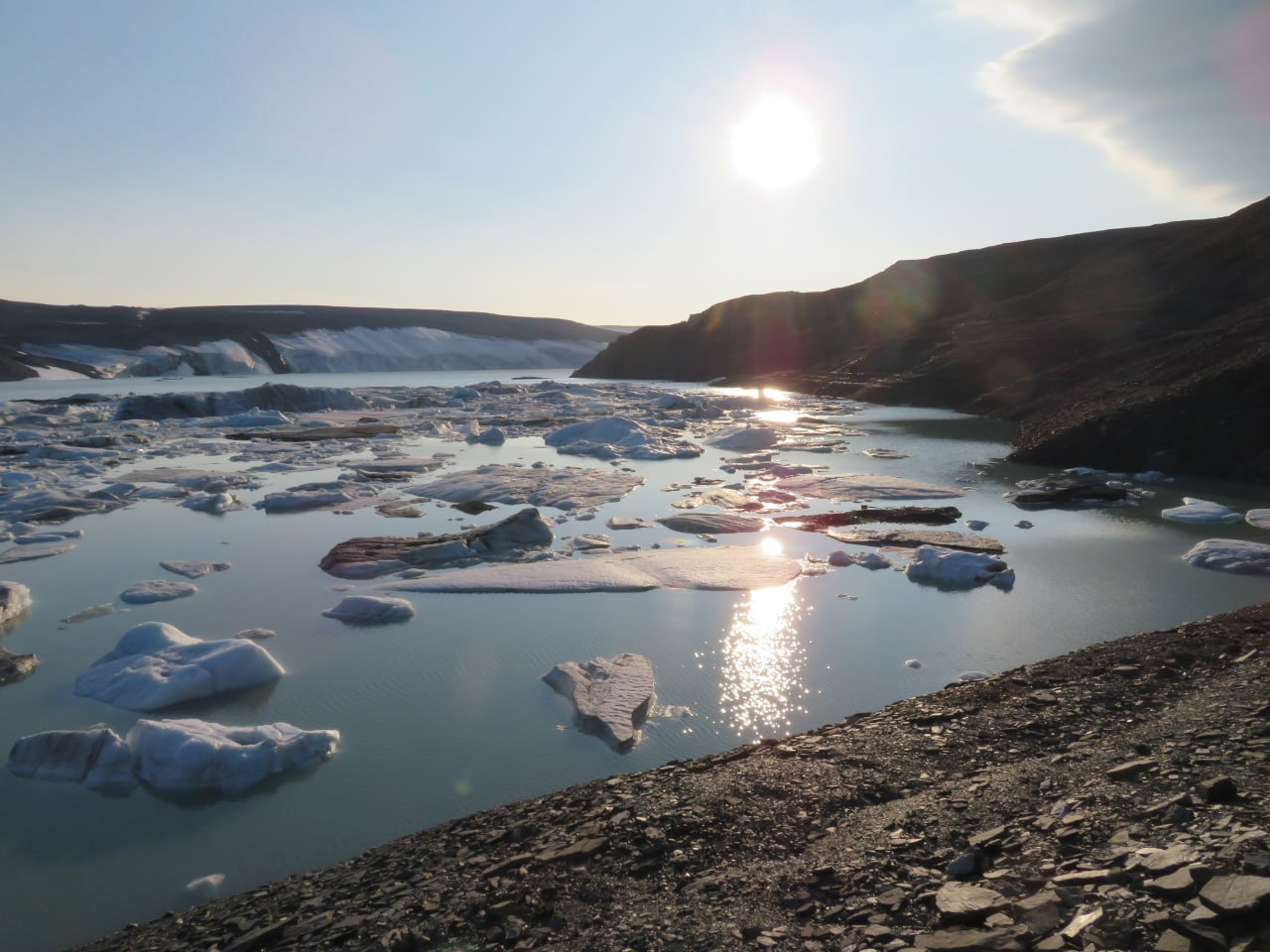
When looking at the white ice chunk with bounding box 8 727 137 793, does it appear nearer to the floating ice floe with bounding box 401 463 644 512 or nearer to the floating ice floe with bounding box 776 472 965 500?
the floating ice floe with bounding box 401 463 644 512

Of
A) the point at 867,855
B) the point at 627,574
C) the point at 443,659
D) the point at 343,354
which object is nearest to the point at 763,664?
the point at 443,659

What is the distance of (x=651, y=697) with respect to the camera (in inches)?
165

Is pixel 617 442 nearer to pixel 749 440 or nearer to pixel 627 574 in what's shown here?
pixel 749 440

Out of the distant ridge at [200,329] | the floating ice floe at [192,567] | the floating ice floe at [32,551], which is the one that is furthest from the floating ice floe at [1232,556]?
the distant ridge at [200,329]

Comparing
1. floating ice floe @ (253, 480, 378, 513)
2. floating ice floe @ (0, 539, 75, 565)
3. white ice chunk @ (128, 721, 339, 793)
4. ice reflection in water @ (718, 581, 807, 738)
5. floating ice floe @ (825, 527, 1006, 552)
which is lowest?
floating ice floe @ (0, 539, 75, 565)

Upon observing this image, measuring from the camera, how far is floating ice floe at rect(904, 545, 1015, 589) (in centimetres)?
643

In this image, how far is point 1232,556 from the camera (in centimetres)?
675

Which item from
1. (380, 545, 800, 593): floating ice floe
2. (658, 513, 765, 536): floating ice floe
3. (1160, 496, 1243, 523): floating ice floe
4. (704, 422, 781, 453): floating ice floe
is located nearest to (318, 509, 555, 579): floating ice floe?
(380, 545, 800, 593): floating ice floe

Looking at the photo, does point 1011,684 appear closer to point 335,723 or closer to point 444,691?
point 444,691

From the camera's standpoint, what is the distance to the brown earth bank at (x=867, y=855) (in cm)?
186

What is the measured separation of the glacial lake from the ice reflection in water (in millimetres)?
20

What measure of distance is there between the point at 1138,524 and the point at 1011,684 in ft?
19.3

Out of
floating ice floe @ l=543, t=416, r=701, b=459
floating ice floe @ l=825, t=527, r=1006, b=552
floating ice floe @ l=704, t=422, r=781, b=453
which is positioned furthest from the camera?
Answer: floating ice floe @ l=704, t=422, r=781, b=453

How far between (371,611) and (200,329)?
56.9 meters
